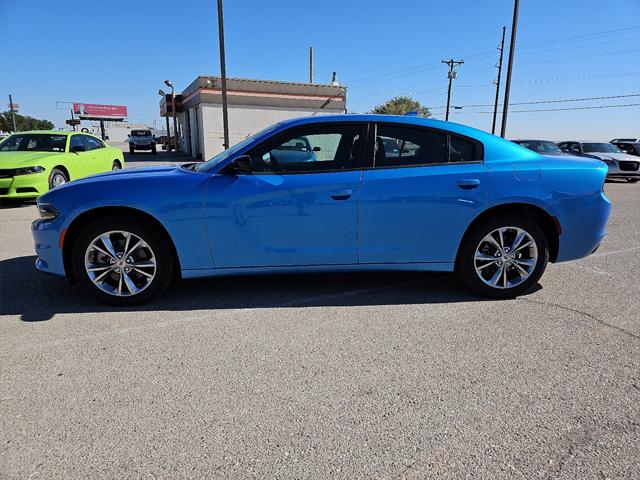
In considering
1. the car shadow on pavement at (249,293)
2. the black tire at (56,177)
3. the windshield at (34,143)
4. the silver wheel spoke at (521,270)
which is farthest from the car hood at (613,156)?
the windshield at (34,143)

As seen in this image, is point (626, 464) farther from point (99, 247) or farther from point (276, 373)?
point (99, 247)

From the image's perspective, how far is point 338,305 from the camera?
3750 millimetres

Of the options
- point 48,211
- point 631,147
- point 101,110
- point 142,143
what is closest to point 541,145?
point 631,147

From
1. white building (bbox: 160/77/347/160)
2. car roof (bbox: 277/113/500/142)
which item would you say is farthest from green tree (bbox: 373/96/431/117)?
car roof (bbox: 277/113/500/142)

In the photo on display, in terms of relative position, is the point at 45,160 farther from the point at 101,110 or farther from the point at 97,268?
the point at 101,110

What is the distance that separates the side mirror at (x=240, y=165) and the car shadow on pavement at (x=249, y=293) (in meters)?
1.12

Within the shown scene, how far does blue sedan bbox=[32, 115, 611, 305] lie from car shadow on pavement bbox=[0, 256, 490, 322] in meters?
0.26

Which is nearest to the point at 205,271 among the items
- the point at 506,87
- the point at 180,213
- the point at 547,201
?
the point at 180,213

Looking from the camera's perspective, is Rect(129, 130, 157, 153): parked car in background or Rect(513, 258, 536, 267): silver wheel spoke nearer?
Rect(513, 258, 536, 267): silver wheel spoke

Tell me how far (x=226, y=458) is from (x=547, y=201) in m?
3.23

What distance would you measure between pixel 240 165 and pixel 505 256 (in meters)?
2.42

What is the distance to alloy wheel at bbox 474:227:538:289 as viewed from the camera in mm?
3834

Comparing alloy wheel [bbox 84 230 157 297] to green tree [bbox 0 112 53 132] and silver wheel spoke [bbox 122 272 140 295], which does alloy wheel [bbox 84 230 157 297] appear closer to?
silver wheel spoke [bbox 122 272 140 295]

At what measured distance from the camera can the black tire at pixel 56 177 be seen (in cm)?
894
